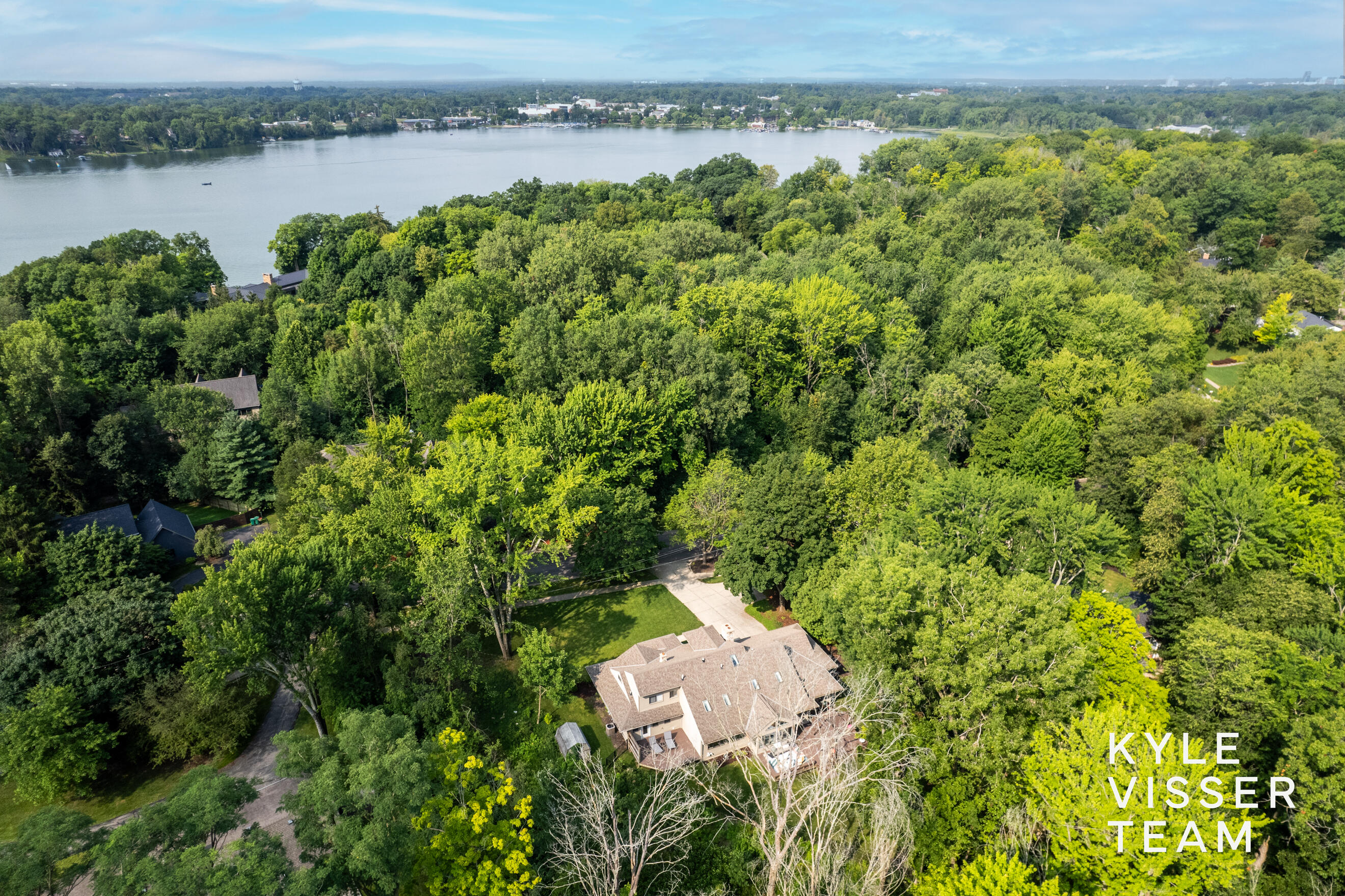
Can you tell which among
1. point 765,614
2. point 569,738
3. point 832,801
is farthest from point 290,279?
point 832,801

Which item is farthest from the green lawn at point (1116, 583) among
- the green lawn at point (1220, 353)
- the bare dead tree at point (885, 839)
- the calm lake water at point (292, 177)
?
the calm lake water at point (292, 177)

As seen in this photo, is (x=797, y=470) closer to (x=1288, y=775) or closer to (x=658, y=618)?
(x=658, y=618)

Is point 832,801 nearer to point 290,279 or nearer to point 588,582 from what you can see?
point 588,582

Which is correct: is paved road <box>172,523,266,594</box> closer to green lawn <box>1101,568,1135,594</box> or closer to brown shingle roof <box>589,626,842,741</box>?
brown shingle roof <box>589,626,842,741</box>

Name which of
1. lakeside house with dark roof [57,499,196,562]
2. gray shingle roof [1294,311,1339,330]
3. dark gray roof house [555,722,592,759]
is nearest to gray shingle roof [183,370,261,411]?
lakeside house with dark roof [57,499,196,562]

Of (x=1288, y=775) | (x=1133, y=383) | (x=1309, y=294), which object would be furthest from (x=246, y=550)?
(x=1309, y=294)
